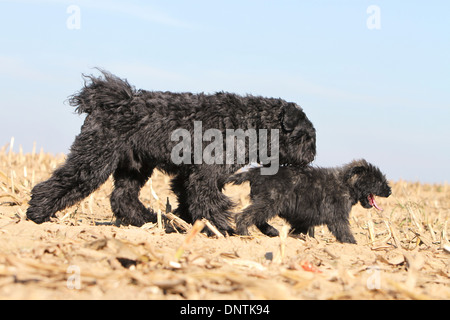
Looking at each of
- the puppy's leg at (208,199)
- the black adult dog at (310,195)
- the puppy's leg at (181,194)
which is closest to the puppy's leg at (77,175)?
the puppy's leg at (181,194)

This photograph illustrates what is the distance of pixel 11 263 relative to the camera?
377 centimetres

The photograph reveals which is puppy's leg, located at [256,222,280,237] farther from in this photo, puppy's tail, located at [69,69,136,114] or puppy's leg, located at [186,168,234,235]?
puppy's tail, located at [69,69,136,114]

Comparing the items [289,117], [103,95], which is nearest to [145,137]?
[103,95]

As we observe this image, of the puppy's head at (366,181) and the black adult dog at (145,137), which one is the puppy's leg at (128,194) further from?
the puppy's head at (366,181)

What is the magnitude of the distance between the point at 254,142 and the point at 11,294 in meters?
3.74

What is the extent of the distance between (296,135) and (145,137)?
1.81 metres

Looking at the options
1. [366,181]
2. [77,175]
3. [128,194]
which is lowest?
[128,194]

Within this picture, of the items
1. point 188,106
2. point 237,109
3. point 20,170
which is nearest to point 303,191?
point 237,109

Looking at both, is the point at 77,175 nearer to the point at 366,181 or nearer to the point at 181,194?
the point at 181,194

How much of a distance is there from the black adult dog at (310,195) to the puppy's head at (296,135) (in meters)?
0.14

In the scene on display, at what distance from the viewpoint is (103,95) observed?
6.49m

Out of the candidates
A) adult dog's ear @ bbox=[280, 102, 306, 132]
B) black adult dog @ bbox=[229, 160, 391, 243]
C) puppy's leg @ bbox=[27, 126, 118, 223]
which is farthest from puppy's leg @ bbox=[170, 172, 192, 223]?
adult dog's ear @ bbox=[280, 102, 306, 132]

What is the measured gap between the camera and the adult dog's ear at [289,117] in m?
6.70
